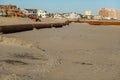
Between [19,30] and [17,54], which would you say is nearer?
[17,54]

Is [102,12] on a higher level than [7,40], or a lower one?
lower

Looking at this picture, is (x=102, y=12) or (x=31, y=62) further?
(x=102, y=12)

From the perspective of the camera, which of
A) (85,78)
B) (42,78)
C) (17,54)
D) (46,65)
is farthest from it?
(17,54)

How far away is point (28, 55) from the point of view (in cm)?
886

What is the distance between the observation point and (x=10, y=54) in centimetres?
813

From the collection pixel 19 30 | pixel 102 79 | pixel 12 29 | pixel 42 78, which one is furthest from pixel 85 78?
pixel 19 30

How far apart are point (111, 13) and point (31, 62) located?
150745 mm

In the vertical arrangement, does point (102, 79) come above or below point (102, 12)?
above

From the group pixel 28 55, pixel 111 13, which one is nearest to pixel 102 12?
pixel 111 13

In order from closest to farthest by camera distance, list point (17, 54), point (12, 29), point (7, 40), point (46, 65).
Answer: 1. point (46, 65)
2. point (17, 54)
3. point (7, 40)
4. point (12, 29)

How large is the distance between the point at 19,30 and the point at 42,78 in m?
13.9

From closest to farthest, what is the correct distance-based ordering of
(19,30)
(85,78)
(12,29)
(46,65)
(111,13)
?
1. (85,78)
2. (46,65)
3. (12,29)
4. (19,30)
5. (111,13)

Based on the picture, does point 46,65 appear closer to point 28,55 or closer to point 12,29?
point 28,55

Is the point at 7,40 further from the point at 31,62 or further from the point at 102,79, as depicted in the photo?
the point at 102,79
